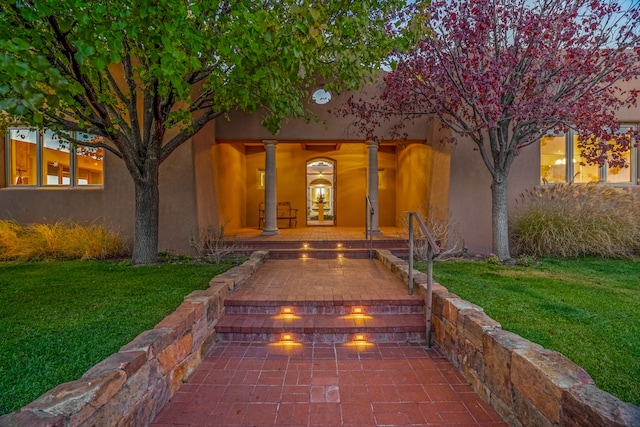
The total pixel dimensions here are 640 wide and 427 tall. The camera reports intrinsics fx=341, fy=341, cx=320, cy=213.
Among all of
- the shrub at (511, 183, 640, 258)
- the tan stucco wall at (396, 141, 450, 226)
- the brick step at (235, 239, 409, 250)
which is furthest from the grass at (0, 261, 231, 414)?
the shrub at (511, 183, 640, 258)

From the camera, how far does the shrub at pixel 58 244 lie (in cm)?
607

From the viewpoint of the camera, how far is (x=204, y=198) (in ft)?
23.9

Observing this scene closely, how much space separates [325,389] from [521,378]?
1193mm

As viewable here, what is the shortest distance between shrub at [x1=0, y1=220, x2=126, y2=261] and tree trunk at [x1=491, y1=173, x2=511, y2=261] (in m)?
6.77

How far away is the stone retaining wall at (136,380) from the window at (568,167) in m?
7.57

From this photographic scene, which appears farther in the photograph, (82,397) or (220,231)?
(220,231)

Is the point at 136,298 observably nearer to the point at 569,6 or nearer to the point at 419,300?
the point at 419,300

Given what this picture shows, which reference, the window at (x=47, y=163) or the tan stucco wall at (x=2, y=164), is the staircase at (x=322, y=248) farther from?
the tan stucco wall at (x=2, y=164)

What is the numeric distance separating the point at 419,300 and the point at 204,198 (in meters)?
5.33

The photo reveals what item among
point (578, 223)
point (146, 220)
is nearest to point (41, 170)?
point (146, 220)

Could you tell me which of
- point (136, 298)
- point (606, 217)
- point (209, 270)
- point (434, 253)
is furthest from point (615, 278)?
point (136, 298)

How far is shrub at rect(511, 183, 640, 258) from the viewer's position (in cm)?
579

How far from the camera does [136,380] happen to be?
6.20 ft

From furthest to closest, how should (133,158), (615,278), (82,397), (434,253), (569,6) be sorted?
(133,158) < (569,6) < (615,278) < (434,253) < (82,397)
